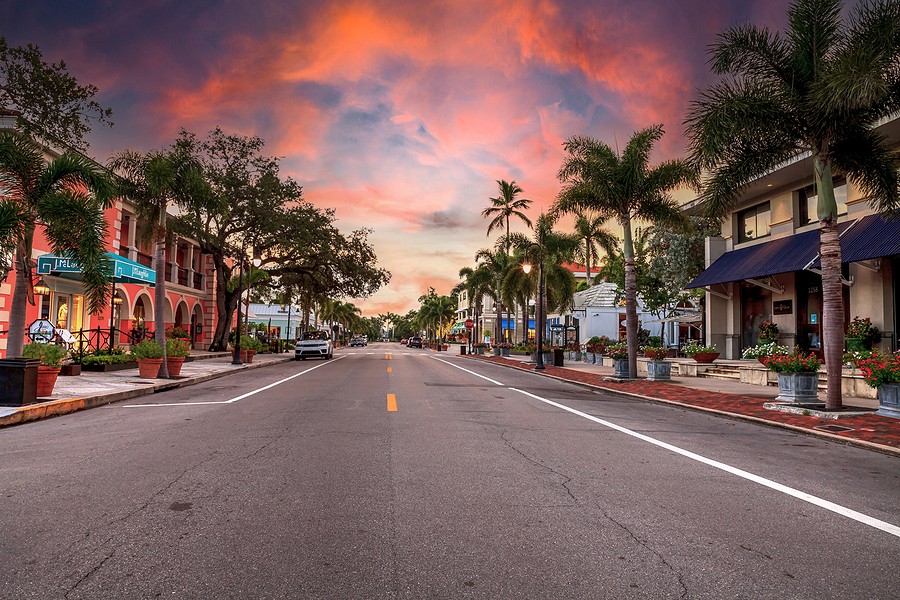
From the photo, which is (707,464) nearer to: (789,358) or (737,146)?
(789,358)

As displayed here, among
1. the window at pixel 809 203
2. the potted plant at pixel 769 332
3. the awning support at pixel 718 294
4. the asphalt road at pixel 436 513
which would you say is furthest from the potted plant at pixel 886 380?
the awning support at pixel 718 294

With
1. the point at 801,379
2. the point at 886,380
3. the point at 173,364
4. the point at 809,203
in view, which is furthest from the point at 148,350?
the point at 809,203

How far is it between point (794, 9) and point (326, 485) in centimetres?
1319

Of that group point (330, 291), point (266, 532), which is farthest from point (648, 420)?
point (330, 291)

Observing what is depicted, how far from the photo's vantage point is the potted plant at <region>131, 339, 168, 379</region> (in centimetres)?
1744

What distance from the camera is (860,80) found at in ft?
32.6

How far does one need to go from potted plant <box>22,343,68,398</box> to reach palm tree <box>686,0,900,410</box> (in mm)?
14457

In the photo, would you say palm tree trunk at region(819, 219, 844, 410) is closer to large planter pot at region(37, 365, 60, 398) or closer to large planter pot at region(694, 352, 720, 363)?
large planter pot at region(694, 352, 720, 363)

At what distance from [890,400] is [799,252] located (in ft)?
33.9

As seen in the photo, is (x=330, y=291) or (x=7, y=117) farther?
(x=330, y=291)

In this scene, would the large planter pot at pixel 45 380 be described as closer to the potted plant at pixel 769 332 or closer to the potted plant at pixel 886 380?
the potted plant at pixel 886 380

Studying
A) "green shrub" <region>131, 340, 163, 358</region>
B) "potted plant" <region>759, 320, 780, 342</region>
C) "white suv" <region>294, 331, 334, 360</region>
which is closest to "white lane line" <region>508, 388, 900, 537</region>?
"green shrub" <region>131, 340, 163, 358</region>

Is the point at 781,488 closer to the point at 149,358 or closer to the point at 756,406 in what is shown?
the point at 756,406

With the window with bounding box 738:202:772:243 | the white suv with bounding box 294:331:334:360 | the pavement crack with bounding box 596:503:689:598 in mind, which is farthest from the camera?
the white suv with bounding box 294:331:334:360
